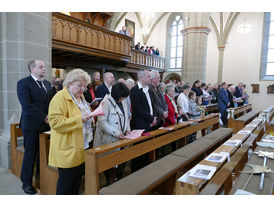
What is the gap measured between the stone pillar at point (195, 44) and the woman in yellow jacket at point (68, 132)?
8.18 metres

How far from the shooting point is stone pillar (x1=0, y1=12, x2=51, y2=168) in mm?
3490

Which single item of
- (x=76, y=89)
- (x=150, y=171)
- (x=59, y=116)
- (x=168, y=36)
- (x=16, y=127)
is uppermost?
(x=168, y=36)

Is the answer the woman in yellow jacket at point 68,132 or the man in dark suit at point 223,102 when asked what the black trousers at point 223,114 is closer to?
the man in dark suit at point 223,102

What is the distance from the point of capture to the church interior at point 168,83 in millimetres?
2121

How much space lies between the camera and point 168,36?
57.6 feet

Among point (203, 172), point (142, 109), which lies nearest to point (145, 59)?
point (142, 109)

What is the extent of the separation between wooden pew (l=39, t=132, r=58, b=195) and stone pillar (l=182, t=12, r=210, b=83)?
26.1 ft

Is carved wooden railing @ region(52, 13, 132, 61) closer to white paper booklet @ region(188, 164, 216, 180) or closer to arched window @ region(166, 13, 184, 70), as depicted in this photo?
white paper booklet @ region(188, 164, 216, 180)

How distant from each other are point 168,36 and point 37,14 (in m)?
15.2

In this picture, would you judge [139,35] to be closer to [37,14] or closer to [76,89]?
[37,14]

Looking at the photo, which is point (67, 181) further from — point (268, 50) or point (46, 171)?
point (268, 50)

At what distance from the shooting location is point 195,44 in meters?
9.41
